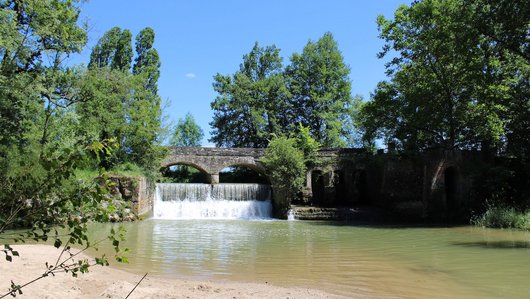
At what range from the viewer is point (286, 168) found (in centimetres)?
2402

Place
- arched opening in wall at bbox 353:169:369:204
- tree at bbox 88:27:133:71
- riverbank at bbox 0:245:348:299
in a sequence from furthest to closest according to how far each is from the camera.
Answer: tree at bbox 88:27:133:71 < arched opening in wall at bbox 353:169:369:204 < riverbank at bbox 0:245:348:299

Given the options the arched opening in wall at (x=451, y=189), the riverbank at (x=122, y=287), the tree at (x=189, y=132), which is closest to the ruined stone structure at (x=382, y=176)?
the arched opening in wall at (x=451, y=189)

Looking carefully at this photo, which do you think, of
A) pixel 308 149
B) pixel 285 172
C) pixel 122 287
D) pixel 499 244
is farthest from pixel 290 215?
pixel 122 287

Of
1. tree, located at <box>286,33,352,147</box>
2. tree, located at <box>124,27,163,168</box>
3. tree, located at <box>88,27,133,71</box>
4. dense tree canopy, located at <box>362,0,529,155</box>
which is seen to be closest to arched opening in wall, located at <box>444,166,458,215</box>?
dense tree canopy, located at <box>362,0,529,155</box>

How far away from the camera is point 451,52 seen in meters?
20.6

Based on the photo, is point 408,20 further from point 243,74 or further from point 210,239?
point 243,74

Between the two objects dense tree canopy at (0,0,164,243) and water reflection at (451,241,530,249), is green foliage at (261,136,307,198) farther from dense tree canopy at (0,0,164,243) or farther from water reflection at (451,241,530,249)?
water reflection at (451,241,530,249)

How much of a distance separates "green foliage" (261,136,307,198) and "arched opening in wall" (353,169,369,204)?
5231 mm

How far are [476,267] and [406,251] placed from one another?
102 inches

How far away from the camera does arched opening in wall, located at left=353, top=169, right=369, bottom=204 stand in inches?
1112

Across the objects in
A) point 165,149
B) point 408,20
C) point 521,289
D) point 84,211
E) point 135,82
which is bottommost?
point 521,289

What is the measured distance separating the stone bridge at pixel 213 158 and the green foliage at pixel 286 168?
309 cm

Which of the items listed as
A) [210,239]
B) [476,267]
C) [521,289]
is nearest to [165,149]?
[210,239]

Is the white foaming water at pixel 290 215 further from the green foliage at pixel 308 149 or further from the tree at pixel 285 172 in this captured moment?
the green foliage at pixel 308 149
